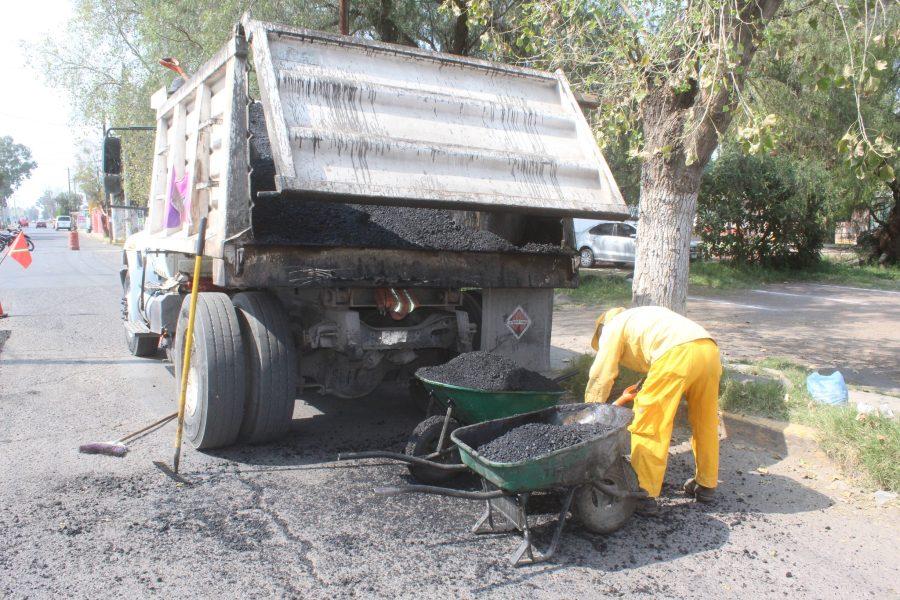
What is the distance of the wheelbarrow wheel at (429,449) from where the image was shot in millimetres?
4188

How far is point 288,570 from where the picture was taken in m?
3.17

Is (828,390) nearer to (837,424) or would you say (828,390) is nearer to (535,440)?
(837,424)

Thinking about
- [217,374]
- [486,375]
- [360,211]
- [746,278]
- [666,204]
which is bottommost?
[217,374]

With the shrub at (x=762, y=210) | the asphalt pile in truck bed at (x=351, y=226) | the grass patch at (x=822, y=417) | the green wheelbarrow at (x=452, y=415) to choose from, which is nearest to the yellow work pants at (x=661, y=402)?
the green wheelbarrow at (x=452, y=415)

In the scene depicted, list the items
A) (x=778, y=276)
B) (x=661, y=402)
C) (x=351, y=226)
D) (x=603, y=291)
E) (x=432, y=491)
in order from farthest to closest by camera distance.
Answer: (x=778, y=276), (x=603, y=291), (x=351, y=226), (x=661, y=402), (x=432, y=491)

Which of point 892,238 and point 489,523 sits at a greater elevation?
point 892,238

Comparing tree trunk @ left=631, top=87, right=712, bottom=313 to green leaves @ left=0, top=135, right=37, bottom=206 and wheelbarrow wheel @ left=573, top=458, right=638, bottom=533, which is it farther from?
green leaves @ left=0, top=135, right=37, bottom=206

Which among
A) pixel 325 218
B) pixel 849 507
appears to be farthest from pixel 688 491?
pixel 325 218

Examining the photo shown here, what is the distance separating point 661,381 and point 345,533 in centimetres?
185

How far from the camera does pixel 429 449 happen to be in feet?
14.1

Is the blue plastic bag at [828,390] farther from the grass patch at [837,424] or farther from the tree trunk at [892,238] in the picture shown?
the tree trunk at [892,238]

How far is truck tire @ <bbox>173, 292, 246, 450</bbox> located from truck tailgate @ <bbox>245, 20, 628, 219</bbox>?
3.67 ft

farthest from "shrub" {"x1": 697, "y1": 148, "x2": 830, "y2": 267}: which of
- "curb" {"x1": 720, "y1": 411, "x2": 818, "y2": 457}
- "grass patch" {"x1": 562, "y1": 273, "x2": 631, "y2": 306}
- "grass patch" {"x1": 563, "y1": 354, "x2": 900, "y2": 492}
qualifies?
"curb" {"x1": 720, "y1": 411, "x2": 818, "y2": 457}

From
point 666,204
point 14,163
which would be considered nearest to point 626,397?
point 666,204
